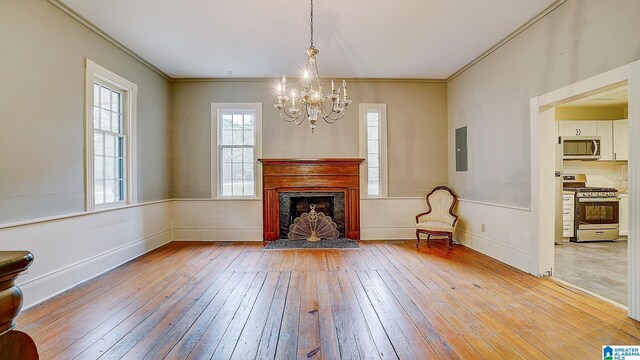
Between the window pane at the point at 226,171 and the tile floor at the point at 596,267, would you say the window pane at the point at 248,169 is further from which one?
the tile floor at the point at 596,267

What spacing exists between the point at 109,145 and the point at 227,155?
1885 millimetres

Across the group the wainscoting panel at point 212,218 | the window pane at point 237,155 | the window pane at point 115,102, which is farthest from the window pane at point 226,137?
the window pane at point 115,102

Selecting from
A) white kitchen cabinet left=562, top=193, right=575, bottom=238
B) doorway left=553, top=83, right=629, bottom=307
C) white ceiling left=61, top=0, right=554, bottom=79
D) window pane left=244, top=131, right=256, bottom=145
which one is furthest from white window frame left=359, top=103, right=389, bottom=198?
white kitchen cabinet left=562, top=193, right=575, bottom=238

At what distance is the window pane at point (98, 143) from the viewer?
12.5ft

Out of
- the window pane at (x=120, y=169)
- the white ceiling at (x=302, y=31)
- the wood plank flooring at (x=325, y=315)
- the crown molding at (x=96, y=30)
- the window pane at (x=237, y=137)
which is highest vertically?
the white ceiling at (x=302, y=31)

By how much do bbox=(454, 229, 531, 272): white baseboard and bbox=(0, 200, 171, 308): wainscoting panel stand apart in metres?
5.19

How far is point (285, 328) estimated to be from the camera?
2359 mm

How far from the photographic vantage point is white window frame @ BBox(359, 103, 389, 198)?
5609mm

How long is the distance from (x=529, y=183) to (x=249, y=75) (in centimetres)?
455

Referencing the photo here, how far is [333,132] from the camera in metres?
5.59

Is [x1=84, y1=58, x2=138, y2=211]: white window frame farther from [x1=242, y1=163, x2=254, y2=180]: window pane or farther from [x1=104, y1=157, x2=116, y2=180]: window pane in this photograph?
[x1=242, y1=163, x2=254, y2=180]: window pane

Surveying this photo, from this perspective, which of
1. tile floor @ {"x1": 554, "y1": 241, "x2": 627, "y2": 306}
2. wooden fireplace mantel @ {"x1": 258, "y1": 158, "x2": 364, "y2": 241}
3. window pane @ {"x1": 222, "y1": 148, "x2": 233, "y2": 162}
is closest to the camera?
tile floor @ {"x1": 554, "y1": 241, "x2": 627, "y2": 306}

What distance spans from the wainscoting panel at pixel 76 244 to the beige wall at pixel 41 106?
6.5 inches

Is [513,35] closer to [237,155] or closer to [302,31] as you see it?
[302,31]
